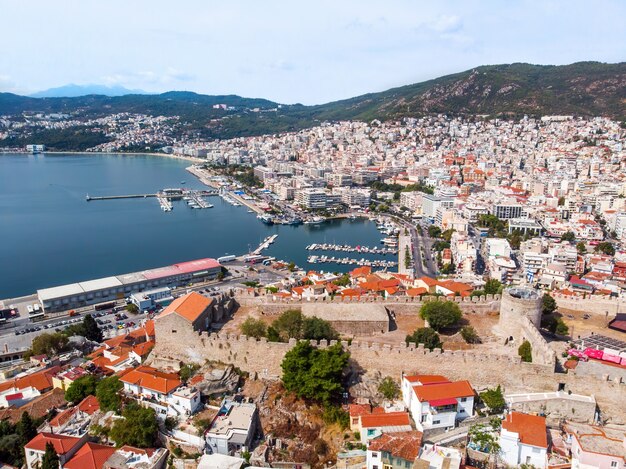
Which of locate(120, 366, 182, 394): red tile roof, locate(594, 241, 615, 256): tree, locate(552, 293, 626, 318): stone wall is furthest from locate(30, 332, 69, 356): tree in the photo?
locate(594, 241, 615, 256): tree

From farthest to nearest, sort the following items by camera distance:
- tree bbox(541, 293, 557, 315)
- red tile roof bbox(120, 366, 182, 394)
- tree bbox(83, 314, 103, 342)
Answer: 1. tree bbox(83, 314, 103, 342)
2. tree bbox(541, 293, 557, 315)
3. red tile roof bbox(120, 366, 182, 394)

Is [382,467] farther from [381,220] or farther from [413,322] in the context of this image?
[381,220]

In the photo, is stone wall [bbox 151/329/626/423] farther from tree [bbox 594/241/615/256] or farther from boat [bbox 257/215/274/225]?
boat [bbox 257/215/274/225]

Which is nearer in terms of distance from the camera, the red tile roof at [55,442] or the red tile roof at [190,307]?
the red tile roof at [55,442]

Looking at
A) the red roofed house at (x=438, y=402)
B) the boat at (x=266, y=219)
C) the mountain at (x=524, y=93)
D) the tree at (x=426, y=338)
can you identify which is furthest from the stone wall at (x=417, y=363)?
the mountain at (x=524, y=93)

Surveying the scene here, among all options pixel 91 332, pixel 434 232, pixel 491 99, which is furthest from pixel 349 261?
pixel 491 99

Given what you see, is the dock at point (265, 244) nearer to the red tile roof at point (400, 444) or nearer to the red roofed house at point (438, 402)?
the red roofed house at point (438, 402)

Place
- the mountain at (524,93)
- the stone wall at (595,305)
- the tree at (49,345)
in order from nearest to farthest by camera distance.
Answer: the stone wall at (595,305) < the tree at (49,345) < the mountain at (524,93)
